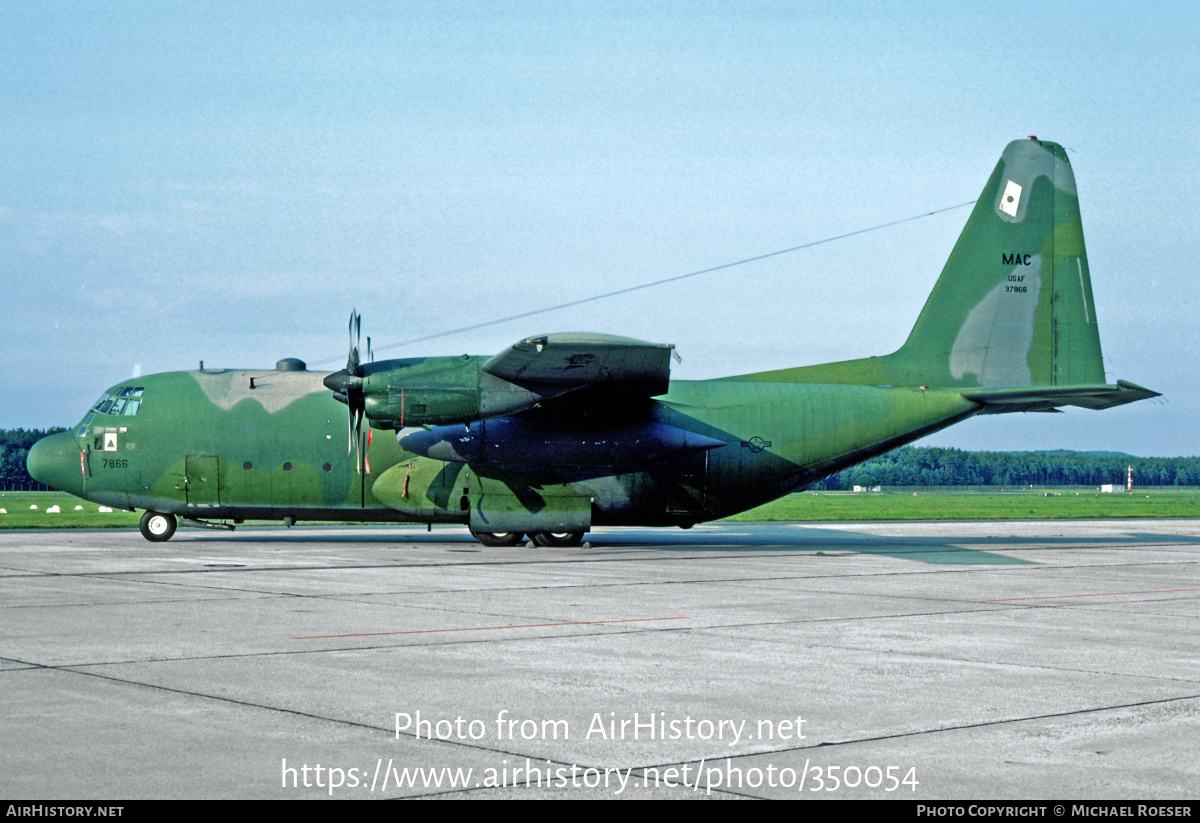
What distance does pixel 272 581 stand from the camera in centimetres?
1894

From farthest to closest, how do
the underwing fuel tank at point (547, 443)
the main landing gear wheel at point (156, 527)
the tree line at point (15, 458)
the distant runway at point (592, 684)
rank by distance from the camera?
the tree line at point (15, 458)
the main landing gear wheel at point (156, 527)
the underwing fuel tank at point (547, 443)
the distant runway at point (592, 684)

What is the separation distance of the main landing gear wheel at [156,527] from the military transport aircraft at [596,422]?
56 mm

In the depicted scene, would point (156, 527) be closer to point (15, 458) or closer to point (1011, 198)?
point (1011, 198)

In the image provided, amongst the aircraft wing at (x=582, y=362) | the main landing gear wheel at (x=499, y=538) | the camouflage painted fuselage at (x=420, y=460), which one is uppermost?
the aircraft wing at (x=582, y=362)

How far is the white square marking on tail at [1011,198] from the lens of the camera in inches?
1153

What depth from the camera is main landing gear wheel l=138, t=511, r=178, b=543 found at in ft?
95.1

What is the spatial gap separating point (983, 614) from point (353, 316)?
15608 mm

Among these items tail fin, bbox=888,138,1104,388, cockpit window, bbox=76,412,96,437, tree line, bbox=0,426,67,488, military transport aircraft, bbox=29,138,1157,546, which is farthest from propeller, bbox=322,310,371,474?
tree line, bbox=0,426,67,488

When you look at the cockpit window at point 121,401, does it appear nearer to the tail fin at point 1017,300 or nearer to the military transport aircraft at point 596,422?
the military transport aircraft at point 596,422

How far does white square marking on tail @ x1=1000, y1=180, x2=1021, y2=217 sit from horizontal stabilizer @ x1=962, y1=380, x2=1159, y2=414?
14.7ft

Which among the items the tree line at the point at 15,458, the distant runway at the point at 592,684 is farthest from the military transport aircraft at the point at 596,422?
the tree line at the point at 15,458

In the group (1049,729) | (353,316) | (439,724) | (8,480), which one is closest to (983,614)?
(1049,729)

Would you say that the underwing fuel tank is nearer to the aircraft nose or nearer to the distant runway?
the distant runway

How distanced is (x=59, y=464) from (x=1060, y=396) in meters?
24.3
